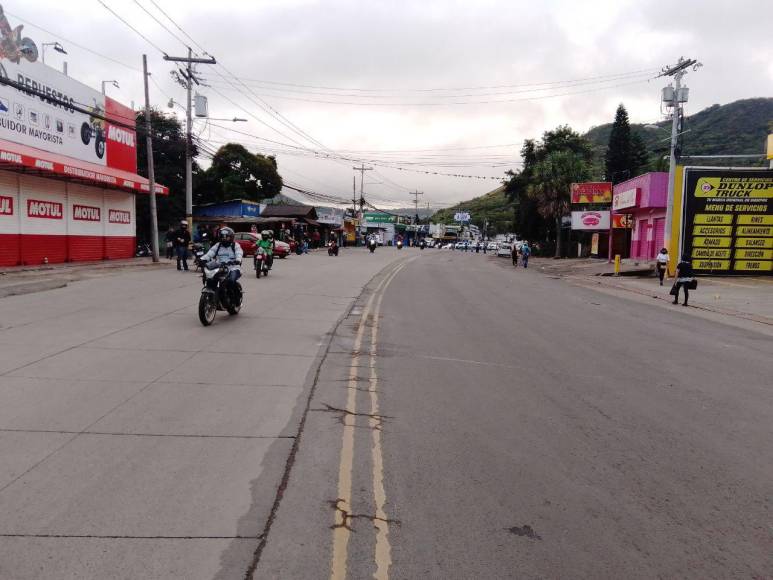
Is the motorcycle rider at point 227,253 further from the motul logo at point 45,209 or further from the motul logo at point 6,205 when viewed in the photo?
the motul logo at point 45,209

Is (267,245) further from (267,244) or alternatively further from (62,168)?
(62,168)

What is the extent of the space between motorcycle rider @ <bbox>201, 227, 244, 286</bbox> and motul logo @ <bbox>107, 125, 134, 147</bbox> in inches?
838

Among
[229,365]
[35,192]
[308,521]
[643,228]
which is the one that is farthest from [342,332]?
[643,228]

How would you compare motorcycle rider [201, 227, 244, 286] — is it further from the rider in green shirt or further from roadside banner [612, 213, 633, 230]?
roadside banner [612, 213, 633, 230]

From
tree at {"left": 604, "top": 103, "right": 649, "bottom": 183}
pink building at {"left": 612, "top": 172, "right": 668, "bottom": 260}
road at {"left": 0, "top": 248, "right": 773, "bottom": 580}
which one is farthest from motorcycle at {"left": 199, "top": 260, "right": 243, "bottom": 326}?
tree at {"left": 604, "top": 103, "right": 649, "bottom": 183}

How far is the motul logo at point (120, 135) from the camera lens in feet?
99.6

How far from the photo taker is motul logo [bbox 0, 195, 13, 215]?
74.0 feet

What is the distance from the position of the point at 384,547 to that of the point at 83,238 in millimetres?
28160

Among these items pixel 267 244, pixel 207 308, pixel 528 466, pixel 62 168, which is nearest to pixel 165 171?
pixel 62 168

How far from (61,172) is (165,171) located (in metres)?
26.8

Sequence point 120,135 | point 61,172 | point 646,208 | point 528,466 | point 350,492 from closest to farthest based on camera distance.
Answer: point 350,492 < point 528,466 < point 61,172 < point 120,135 < point 646,208

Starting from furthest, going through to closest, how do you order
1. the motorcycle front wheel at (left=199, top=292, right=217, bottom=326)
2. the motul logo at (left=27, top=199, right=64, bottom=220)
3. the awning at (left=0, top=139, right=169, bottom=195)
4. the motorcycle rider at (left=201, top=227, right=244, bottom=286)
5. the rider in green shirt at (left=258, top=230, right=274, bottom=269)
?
the rider in green shirt at (left=258, top=230, right=274, bottom=269) → the motul logo at (left=27, top=199, right=64, bottom=220) → the awning at (left=0, top=139, right=169, bottom=195) → the motorcycle rider at (left=201, top=227, right=244, bottom=286) → the motorcycle front wheel at (left=199, top=292, right=217, bottom=326)

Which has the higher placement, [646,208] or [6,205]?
[646,208]

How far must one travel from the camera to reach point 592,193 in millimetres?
49281
